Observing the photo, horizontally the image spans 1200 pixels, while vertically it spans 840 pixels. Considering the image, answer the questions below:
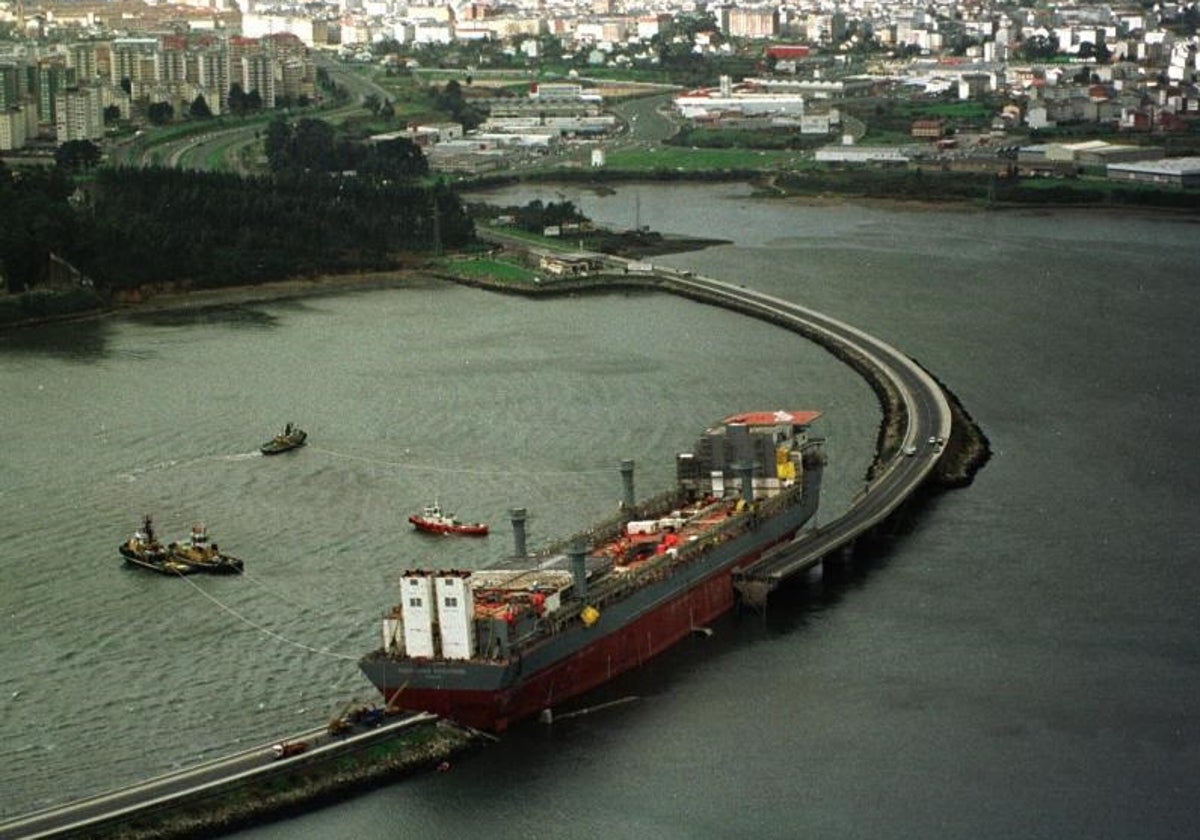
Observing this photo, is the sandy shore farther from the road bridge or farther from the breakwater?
the road bridge

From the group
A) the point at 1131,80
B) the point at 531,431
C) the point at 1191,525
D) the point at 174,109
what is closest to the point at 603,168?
the point at 174,109

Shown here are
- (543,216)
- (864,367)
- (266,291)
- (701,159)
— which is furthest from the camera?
(701,159)

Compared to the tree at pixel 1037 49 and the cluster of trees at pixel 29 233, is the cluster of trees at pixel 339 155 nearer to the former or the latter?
the cluster of trees at pixel 29 233

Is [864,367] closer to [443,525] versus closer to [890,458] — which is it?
[890,458]

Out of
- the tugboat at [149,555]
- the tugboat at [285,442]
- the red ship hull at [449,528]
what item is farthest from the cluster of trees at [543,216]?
the tugboat at [149,555]

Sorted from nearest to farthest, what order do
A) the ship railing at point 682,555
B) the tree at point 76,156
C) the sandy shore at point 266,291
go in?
the ship railing at point 682,555 < the sandy shore at point 266,291 < the tree at point 76,156

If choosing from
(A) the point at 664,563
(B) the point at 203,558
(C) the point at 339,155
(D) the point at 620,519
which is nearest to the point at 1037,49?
(C) the point at 339,155
